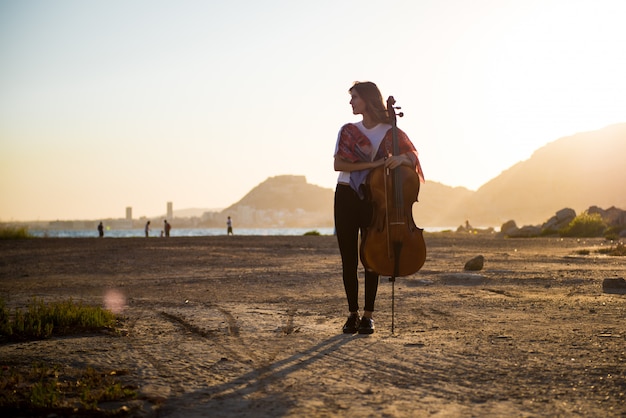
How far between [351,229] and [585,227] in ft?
99.4

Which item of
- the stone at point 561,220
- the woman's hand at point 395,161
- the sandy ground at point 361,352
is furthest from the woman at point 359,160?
the stone at point 561,220

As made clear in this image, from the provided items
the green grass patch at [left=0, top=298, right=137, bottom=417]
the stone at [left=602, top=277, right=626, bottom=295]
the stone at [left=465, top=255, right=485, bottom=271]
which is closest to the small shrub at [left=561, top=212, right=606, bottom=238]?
the stone at [left=465, top=255, right=485, bottom=271]

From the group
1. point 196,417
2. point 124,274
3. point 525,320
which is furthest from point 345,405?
point 124,274

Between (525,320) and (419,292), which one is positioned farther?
(419,292)

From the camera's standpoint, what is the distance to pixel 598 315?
20.4ft

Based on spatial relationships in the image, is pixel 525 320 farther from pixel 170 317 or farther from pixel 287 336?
pixel 170 317

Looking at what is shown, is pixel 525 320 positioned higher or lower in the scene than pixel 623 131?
lower

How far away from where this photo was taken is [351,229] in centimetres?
525

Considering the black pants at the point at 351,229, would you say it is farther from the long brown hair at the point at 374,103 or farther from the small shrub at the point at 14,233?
the small shrub at the point at 14,233

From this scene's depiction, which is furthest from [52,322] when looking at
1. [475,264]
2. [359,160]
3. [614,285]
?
[475,264]

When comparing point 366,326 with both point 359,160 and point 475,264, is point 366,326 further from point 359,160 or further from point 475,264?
point 475,264

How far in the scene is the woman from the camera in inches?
204

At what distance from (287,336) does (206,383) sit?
163cm

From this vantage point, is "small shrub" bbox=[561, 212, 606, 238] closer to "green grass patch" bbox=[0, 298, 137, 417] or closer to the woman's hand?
the woman's hand
